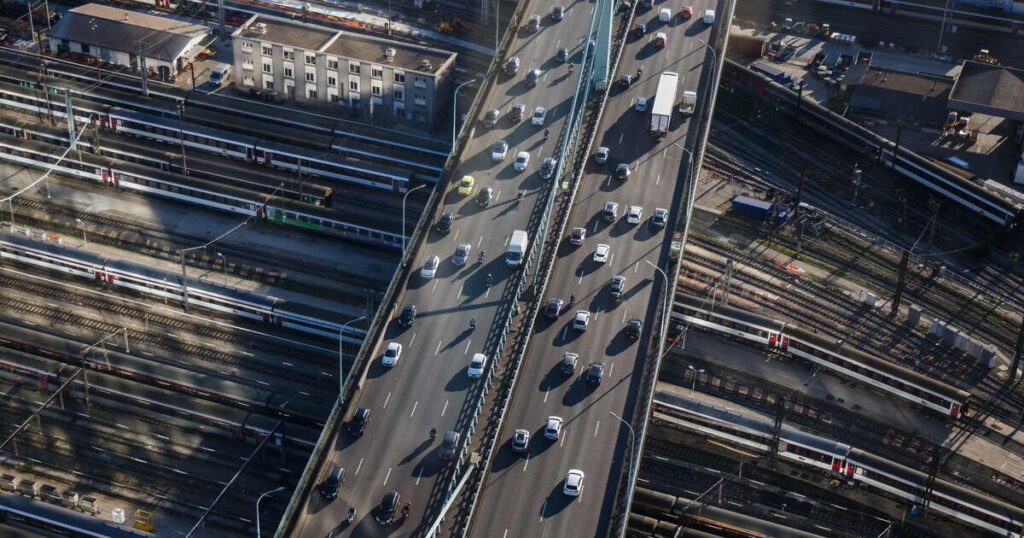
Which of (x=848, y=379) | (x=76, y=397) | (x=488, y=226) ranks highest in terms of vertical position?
(x=488, y=226)

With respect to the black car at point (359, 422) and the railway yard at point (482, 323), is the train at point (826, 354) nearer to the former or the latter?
the railway yard at point (482, 323)

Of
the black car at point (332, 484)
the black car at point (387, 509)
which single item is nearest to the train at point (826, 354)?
the black car at point (387, 509)

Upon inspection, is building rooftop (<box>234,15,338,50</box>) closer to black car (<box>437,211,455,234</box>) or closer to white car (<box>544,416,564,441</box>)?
black car (<box>437,211,455,234</box>)

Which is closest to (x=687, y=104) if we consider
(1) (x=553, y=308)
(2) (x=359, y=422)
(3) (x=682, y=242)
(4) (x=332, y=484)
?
(3) (x=682, y=242)

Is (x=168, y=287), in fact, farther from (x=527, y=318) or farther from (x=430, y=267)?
(x=527, y=318)

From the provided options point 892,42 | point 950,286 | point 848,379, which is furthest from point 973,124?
point 848,379

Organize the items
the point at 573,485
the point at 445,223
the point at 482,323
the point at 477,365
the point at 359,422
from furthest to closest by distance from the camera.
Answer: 1. the point at 445,223
2. the point at 482,323
3. the point at 477,365
4. the point at 359,422
5. the point at 573,485

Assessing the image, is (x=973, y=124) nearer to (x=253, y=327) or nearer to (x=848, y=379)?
(x=848, y=379)
